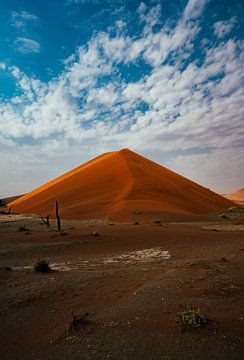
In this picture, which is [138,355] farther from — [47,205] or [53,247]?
[47,205]

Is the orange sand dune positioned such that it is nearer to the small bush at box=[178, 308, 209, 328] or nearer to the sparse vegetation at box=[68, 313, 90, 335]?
the sparse vegetation at box=[68, 313, 90, 335]

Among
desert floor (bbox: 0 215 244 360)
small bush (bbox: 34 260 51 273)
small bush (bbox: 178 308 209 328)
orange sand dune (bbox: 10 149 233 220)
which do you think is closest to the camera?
desert floor (bbox: 0 215 244 360)

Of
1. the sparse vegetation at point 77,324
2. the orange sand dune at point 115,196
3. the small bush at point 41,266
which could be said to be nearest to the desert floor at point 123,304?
the sparse vegetation at point 77,324

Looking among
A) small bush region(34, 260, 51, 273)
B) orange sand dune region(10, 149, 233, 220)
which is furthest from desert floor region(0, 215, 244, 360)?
A: orange sand dune region(10, 149, 233, 220)

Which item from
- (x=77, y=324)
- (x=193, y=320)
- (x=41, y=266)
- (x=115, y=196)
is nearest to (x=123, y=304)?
(x=77, y=324)

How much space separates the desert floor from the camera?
161 inches

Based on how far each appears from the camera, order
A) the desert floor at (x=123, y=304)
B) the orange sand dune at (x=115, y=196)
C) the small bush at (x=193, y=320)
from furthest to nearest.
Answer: the orange sand dune at (x=115, y=196) < the small bush at (x=193, y=320) < the desert floor at (x=123, y=304)

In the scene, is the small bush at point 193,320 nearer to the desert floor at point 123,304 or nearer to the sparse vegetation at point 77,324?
the desert floor at point 123,304

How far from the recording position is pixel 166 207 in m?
29.8

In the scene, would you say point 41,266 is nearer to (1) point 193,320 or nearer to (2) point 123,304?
(2) point 123,304

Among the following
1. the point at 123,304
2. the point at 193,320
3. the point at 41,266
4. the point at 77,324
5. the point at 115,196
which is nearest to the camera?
the point at 193,320

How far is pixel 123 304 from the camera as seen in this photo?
5.70 m

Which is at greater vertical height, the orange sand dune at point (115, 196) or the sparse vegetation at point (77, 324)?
the orange sand dune at point (115, 196)

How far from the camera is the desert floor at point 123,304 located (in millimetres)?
4082
